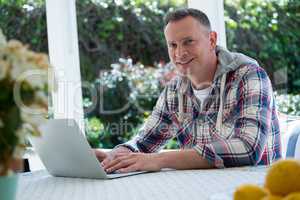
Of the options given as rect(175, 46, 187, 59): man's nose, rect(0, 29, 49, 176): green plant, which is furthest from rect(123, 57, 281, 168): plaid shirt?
rect(0, 29, 49, 176): green plant

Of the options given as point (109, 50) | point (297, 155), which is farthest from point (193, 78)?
point (109, 50)

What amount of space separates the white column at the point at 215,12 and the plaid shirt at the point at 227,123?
0.69 metres

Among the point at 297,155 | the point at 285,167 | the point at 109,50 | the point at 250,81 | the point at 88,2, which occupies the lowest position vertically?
the point at 297,155

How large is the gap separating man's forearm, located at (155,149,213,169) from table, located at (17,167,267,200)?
0.07m

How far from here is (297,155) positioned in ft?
7.21

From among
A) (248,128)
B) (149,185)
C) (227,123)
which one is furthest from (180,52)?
(149,185)

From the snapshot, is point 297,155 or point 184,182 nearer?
point 184,182

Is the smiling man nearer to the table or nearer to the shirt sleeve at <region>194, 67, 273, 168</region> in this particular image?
the shirt sleeve at <region>194, 67, 273, 168</region>

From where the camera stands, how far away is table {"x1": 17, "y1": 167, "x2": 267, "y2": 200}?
1.46 metres

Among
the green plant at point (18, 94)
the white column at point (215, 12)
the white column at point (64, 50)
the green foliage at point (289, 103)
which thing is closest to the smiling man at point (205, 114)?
the white column at point (215, 12)

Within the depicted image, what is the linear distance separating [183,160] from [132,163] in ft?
0.57

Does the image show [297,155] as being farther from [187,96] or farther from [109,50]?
[109,50]

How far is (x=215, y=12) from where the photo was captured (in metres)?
3.23

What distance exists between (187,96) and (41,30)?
4.82 feet
